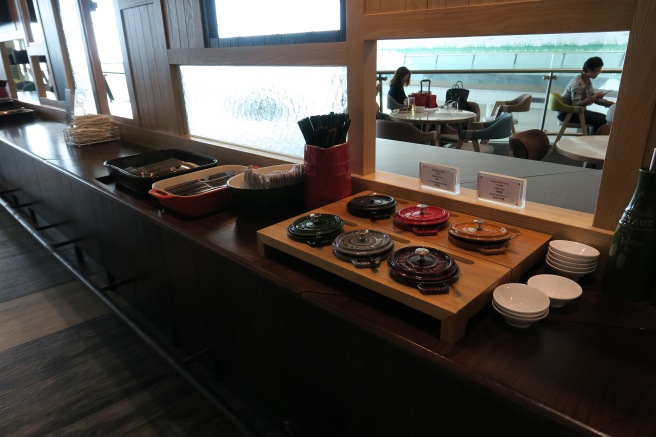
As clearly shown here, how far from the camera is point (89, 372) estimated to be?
5.68 feet

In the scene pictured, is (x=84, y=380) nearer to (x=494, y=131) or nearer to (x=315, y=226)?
(x=315, y=226)

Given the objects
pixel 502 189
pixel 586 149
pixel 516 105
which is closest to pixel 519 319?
pixel 502 189

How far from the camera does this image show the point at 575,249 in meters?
0.92

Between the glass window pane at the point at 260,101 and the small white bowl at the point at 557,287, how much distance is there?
81 centimetres

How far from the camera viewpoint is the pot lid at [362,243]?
896mm

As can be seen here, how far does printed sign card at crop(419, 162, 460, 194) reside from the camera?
1.16m

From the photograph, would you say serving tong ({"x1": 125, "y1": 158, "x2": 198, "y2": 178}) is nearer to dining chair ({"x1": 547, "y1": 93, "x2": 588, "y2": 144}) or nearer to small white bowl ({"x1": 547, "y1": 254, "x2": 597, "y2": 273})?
small white bowl ({"x1": 547, "y1": 254, "x2": 597, "y2": 273})

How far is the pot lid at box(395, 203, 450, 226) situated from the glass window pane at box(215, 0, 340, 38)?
63 cm

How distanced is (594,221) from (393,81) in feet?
14.0

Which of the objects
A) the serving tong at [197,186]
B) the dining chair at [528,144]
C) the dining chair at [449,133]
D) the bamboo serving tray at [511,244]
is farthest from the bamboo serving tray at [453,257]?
the dining chair at [449,133]

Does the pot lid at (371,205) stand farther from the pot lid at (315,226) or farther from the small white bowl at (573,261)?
the small white bowl at (573,261)

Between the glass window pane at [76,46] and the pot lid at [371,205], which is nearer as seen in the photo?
the pot lid at [371,205]

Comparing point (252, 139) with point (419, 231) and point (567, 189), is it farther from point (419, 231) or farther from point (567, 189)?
point (567, 189)

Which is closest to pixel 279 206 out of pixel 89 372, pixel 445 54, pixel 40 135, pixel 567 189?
pixel 567 189
